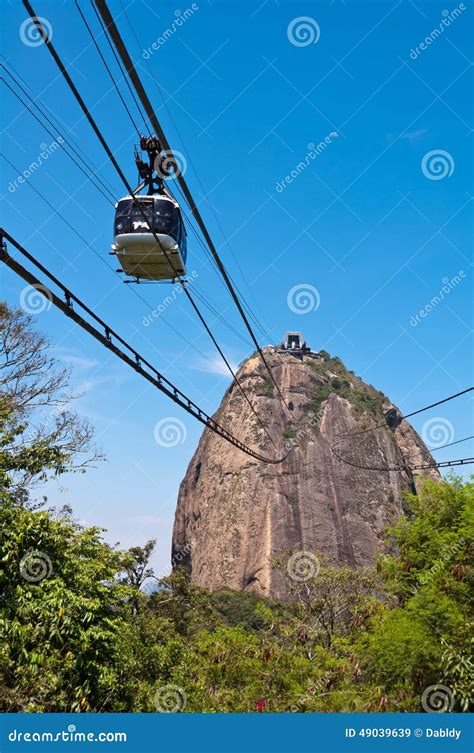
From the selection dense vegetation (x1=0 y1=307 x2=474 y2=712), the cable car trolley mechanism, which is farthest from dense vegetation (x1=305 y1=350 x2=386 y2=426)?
the cable car trolley mechanism

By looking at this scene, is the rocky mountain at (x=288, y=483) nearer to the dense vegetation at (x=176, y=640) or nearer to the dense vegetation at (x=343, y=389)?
the dense vegetation at (x=343, y=389)

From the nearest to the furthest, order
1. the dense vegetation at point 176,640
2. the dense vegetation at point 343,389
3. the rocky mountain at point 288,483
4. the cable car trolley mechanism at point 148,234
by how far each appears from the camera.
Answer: the dense vegetation at point 176,640 < the cable car trolley mechanism at point 148,234 < the rocky mountain at point 288,483 < the dense vegetation at point 343,389

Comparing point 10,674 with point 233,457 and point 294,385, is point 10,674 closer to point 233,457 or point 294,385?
point 233,457

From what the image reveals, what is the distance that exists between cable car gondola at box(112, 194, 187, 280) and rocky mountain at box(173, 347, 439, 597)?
171ft

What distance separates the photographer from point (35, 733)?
7.78m

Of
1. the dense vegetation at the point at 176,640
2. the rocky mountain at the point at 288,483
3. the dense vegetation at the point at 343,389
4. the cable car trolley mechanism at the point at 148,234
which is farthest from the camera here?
the dense vegetation at the point at 343,389

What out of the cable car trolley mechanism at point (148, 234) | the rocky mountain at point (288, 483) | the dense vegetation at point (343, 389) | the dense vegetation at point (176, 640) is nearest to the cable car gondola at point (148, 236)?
the cable car trolley mechanism at point (148, 234)

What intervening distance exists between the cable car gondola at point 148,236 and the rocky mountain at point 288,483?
171 ft

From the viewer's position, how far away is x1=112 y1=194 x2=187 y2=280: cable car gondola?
505 inches

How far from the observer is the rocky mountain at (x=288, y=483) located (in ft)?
228

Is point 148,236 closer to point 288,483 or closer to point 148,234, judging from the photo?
point 148,234

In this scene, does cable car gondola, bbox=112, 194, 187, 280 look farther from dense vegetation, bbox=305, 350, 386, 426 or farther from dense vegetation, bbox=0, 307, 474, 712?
dense vegetation, bbox=305, 350, 386, 426

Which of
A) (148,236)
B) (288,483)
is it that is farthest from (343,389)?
(148,236)

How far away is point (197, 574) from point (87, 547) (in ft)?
209
